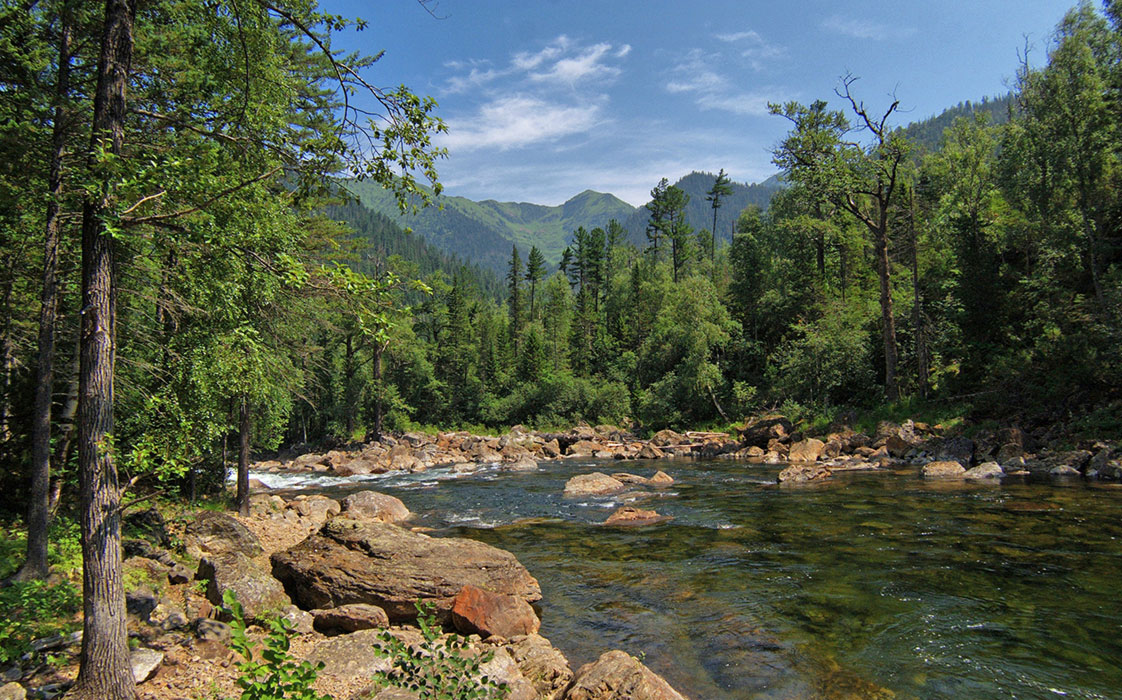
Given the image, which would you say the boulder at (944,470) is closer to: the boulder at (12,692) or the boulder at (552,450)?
the boulder at (552,450)

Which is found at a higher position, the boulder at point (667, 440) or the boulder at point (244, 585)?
the boulder at point (244, 585)

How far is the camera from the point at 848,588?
9367 mm

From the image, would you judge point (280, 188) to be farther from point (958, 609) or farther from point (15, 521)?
point (958, 609)

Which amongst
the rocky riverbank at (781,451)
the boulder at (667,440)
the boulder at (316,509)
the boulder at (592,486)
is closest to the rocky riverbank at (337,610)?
the boulder at (316,509)

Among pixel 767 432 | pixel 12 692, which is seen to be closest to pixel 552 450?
pixel 767 432

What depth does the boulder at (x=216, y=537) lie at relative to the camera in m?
9.42

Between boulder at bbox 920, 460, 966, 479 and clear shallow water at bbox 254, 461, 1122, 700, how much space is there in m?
1.81

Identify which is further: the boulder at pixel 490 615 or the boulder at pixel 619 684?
the boulder at pixel 490 615

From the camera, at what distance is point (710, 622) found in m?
8.41

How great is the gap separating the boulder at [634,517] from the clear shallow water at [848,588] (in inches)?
20.2

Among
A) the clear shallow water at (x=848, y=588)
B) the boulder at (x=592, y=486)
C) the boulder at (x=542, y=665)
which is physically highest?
the boulder at (x=542, y=665)

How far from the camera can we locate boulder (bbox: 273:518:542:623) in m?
8.62

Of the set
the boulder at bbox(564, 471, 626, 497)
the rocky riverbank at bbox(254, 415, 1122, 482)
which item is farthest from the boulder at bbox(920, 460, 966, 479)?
the boulder at bbox(564, 471, 626, 497)

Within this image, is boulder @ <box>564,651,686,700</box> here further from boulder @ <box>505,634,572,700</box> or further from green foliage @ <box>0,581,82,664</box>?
green foliage @ <box>0,581,82,664</box>
